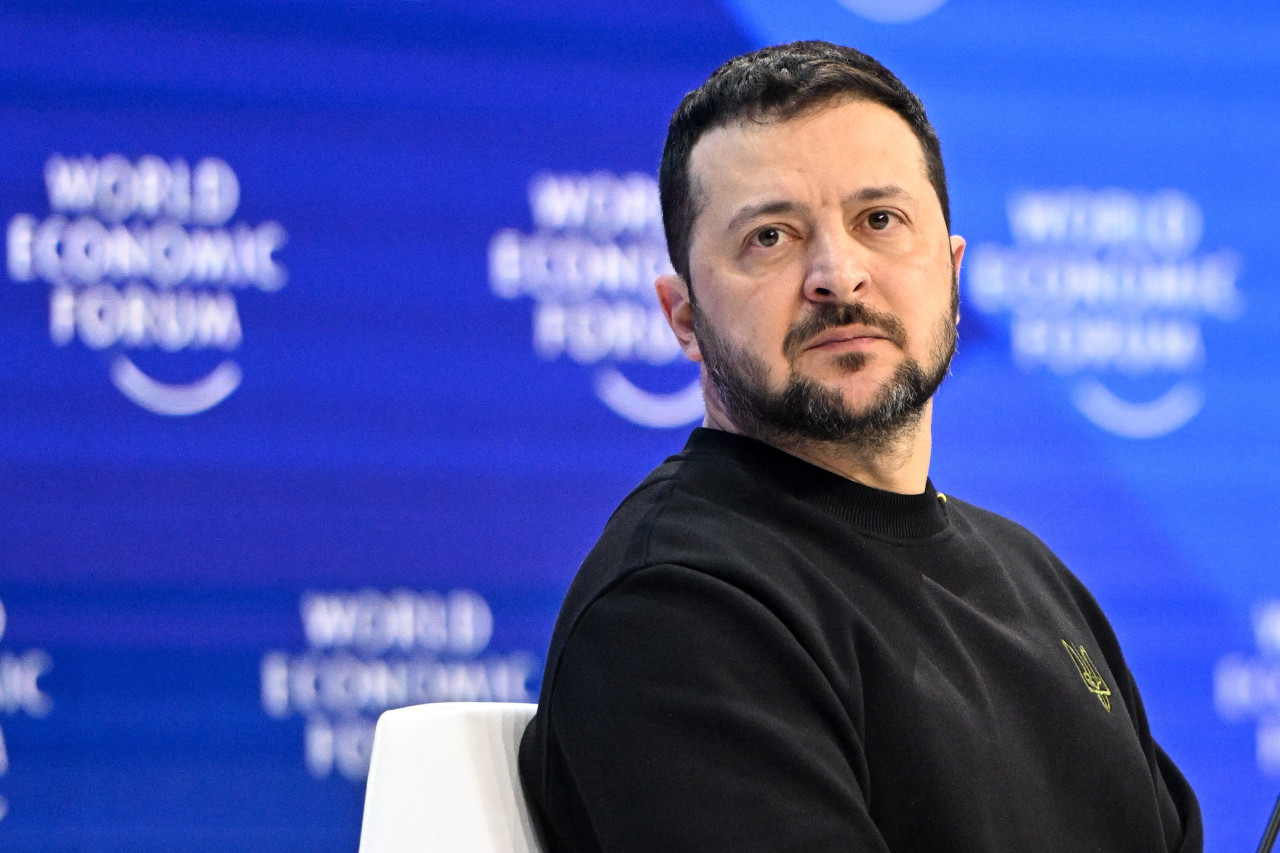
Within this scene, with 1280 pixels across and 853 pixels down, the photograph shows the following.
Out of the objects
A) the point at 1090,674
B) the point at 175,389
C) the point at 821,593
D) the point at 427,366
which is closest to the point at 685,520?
the point at 821,593

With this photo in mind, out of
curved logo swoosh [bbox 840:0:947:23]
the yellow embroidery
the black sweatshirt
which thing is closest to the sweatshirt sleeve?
→ the black sweatshirt

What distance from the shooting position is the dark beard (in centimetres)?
120

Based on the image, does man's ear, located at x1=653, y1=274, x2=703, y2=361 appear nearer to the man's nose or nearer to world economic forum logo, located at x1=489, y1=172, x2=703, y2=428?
the man's nose

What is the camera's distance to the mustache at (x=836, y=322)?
3.93 feet

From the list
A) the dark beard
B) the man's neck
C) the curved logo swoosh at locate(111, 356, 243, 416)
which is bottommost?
the man's neck

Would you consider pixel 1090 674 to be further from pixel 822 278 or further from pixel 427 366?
pixel 427 366

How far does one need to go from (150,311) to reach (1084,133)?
1.69 metres

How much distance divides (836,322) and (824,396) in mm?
73

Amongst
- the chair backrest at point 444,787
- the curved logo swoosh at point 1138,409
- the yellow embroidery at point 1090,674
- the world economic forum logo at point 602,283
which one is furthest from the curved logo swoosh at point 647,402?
the chair backrest at point 444,787

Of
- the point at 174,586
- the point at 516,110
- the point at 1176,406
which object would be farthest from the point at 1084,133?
the point at 174,586

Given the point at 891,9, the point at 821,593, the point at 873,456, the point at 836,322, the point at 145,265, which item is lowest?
the point at 821,593

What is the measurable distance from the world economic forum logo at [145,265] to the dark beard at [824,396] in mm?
1022

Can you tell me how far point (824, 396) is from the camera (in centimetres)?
121

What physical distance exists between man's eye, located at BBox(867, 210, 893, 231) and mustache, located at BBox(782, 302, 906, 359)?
101 mm
